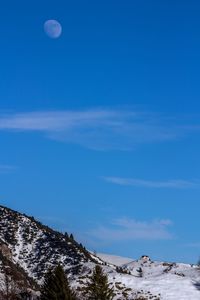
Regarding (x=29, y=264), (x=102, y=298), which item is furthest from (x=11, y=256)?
(x=102, y=298)

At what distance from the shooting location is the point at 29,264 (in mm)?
107250

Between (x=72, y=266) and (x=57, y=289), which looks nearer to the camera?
(x=57, y=289)

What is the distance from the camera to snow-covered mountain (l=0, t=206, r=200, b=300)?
82.6 meters

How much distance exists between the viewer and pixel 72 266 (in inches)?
3927

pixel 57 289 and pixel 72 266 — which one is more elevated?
pixel 72 266

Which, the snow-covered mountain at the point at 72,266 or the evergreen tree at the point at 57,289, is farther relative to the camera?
the snow-covered mountain at the point at 72,266

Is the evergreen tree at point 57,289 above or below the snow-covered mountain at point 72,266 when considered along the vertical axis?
below

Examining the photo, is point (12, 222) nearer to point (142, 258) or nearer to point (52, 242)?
point (52, 242)

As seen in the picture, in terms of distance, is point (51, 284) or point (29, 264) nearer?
point (51, 284)

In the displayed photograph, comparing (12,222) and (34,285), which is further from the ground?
(12,222)

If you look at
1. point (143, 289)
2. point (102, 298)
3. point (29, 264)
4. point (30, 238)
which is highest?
point (30, 238)

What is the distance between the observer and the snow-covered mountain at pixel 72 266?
271 feet

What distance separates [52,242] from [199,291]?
135ft

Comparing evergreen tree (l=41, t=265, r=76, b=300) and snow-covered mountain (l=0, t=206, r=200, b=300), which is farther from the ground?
snow-covered mountain (l=0, t=206, r=200, b=300)
